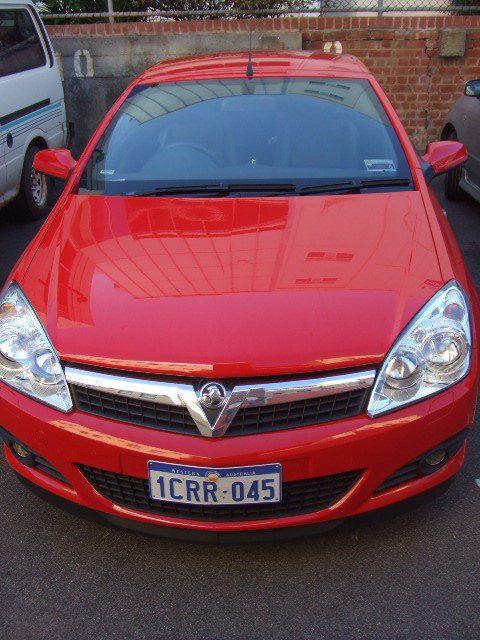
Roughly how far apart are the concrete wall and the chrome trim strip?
6.65 metres

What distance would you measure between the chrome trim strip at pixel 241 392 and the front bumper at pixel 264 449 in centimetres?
7

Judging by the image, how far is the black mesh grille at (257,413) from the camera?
6.99 ft

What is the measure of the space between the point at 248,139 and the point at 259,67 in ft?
2.18

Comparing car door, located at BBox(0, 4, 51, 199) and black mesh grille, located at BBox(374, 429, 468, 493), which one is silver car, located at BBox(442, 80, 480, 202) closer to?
car door, located at BBox(0, 4, 51, 199)

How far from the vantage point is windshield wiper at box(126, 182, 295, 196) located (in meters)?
3.08

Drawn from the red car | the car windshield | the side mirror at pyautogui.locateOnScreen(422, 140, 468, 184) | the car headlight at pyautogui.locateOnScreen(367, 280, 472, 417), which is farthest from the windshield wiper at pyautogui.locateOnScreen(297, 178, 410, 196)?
the car headlight at pyautogui.locateOnScreen(367, 280, 472, 417)

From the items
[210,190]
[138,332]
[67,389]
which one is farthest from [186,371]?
[210,190]

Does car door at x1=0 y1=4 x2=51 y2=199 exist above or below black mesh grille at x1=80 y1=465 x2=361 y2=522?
above

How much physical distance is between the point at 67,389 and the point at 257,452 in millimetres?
625

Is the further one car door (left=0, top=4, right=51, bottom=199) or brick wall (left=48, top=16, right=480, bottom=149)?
brick wall (left=48, top=16, right=480, bottom=149)

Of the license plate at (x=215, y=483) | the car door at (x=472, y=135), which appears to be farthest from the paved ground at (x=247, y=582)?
the car door at (x=472, y=135)

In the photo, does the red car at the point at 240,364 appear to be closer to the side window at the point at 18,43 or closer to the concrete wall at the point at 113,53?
the side window at the point at 18,43

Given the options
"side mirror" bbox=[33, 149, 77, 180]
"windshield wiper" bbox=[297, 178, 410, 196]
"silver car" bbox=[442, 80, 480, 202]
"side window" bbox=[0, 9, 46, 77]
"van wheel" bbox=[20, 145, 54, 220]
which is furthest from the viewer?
"van wheel" bbox=[20, 145, 54, 220]

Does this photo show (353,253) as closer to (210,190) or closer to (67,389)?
(210,190)
